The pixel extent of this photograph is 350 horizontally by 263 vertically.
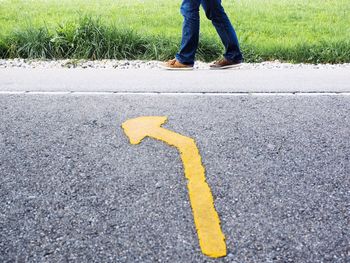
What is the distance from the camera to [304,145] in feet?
11.0

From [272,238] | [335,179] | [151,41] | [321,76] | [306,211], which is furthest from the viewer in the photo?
[151,41]

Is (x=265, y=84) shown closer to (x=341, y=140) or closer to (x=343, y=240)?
(x=341, y=140)

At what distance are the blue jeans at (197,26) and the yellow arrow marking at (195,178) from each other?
2074 mm

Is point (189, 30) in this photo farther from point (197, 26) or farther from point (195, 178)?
point (195, 178)

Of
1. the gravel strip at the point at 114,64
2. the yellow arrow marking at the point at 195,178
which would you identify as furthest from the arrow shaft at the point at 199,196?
the gravel strip at the point at 114,64

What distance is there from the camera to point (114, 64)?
6.17 metres

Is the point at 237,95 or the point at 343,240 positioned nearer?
the point at 343,240

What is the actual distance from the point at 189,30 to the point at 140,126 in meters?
2.42

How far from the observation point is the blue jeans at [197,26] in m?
5.65

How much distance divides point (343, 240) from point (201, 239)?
702 mm

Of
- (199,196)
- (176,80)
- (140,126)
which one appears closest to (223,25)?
(176,80)

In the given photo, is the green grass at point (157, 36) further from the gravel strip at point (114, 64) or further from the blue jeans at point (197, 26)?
the blue jeans at point (197, 26)

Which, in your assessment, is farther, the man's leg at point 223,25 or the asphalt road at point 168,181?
the man's leg at point 223,25

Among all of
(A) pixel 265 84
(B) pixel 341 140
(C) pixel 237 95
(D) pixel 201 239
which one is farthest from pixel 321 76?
(D) pixel 201 239
